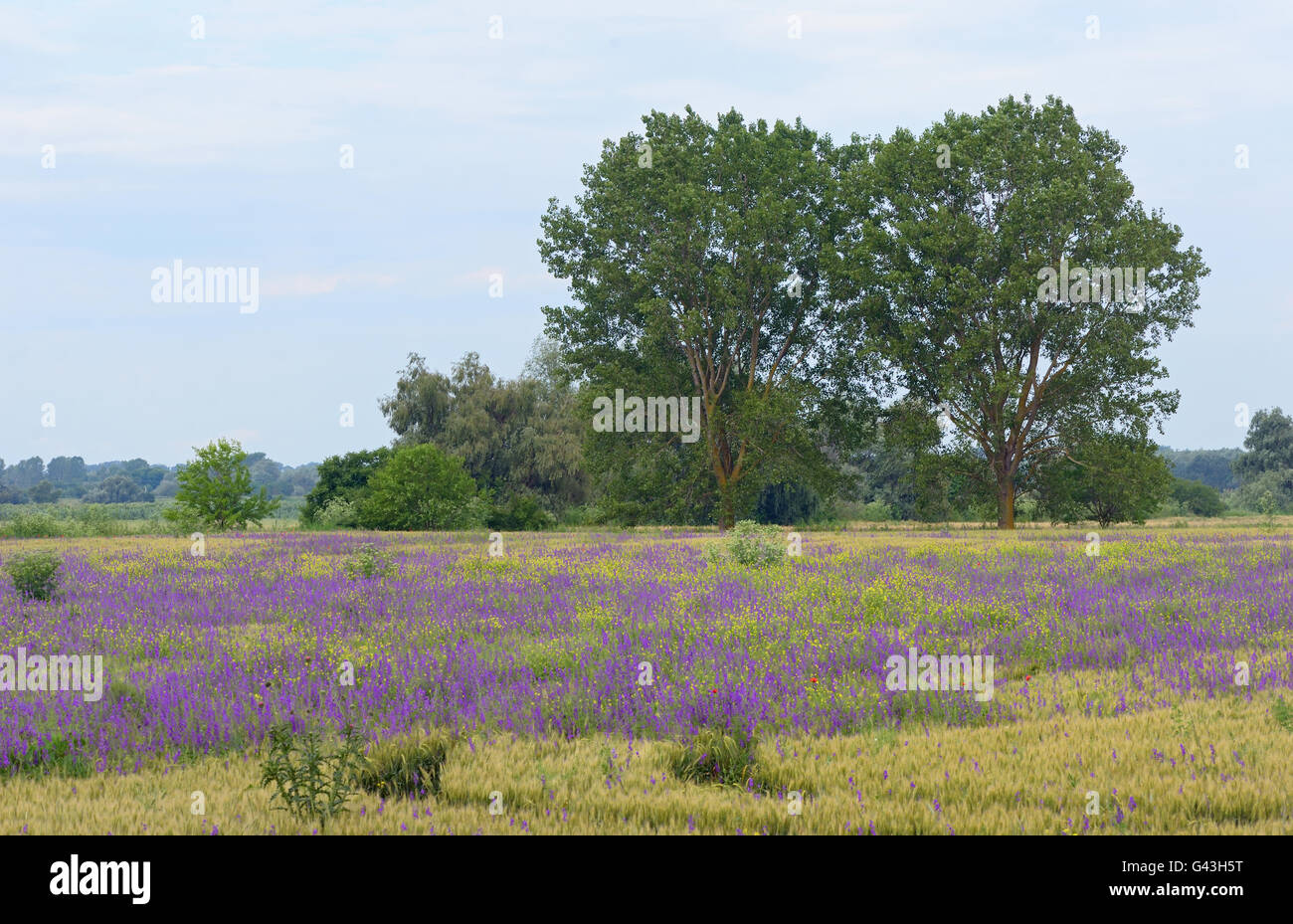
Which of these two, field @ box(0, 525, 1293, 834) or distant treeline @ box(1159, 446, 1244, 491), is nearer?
field @ box(0, 525, 1293, 834)

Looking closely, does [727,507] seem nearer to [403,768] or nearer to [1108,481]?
[1108,481]

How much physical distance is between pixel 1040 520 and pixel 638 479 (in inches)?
1046

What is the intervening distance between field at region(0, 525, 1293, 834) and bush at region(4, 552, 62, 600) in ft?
1.70

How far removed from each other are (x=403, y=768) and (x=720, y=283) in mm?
36658

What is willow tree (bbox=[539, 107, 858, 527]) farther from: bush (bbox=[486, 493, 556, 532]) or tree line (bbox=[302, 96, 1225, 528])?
bush (bbox=[486, 493, 556, 532])

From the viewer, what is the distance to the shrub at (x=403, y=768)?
18.8ft

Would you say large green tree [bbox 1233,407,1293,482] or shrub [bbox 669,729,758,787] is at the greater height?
large green tree [bbox 1233,407,1293,482]

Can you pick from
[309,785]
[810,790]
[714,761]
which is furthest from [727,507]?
[309,785]

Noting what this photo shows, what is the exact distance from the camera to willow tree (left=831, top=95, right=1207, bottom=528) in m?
38.7

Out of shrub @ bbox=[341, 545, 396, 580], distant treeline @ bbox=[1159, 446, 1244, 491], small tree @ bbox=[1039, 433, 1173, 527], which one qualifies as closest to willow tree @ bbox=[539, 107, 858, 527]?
small tree @ bbox=[1039, 433, 1173, 527]

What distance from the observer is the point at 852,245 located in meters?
41.4
